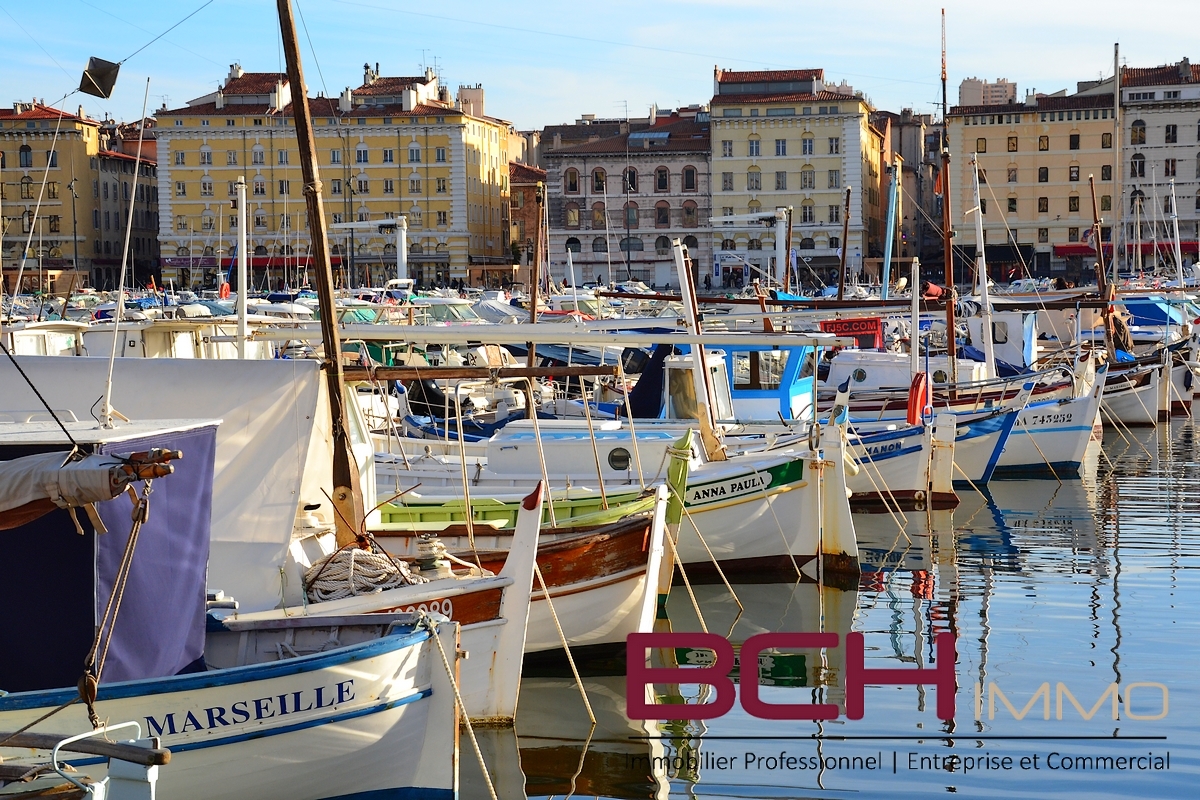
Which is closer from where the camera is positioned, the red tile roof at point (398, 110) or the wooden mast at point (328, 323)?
the wooden mast at point (328, 323)

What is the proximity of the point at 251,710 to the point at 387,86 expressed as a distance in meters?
82.8

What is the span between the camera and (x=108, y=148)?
9350 cm

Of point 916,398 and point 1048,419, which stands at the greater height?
point 916,398

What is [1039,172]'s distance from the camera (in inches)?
3342

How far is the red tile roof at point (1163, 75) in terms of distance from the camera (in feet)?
274

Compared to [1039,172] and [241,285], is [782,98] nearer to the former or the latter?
[1039,172]

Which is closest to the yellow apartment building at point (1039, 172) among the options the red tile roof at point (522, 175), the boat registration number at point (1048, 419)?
the red tile roof at point (522, 175)

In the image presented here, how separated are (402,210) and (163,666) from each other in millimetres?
80008

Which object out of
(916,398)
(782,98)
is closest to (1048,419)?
(916,398)

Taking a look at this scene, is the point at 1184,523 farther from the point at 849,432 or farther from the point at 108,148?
the point at 108,148

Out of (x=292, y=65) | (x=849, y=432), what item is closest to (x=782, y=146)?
(x=849, y=432)

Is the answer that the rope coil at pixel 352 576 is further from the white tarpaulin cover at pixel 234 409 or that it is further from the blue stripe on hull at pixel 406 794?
the blue stripe on hull at pixel 406 794

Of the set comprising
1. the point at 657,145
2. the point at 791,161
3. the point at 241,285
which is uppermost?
the point at 657,145

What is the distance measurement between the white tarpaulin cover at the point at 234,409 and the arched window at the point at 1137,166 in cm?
8251
